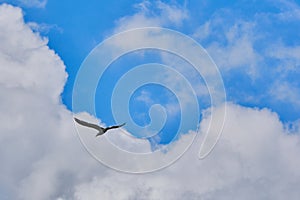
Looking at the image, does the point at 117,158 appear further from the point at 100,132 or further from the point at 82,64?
the point at 82,64

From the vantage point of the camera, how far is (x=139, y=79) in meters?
76.4

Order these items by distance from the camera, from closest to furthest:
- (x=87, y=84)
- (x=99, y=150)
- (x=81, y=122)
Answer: (x=81, y=122) < (x=87, y=84) < (x=99, y=150)

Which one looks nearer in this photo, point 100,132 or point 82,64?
point 100,132

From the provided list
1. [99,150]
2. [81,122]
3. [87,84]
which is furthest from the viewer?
[99,150]

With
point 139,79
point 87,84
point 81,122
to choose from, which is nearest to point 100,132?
point 81,122

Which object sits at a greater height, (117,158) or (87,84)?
(87,84)

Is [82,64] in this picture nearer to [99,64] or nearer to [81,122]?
[99,64]

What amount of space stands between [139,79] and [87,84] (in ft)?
37.3

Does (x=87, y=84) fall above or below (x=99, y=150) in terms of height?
above

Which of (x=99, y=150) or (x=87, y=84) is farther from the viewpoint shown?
(x=99, y=150)

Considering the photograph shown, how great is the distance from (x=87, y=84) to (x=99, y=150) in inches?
479

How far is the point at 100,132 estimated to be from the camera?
211ft

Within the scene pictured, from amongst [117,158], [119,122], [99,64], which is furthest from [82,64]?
[117,158]

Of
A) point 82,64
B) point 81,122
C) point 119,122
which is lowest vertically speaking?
point 81,122
